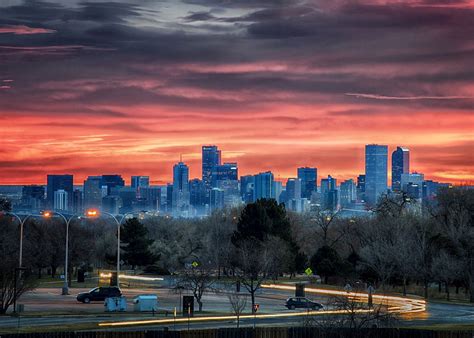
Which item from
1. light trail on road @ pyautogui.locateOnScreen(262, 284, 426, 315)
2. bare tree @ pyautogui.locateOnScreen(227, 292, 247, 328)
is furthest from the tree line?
bare tree @ pyautogui.locateOnScreen(227, 292, 247, 328)

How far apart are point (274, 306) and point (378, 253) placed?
2616 centimetres

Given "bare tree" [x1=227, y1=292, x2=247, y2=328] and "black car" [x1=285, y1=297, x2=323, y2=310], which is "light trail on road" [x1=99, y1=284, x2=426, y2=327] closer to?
"bare tree" [x1=227, y1=292, x2=247, y2=328]

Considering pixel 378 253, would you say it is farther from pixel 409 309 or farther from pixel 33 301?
pixel 33 301

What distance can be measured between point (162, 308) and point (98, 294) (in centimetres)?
827

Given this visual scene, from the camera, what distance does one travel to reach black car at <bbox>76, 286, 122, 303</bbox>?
8988cm

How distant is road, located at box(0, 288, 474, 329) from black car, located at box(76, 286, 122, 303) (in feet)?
2.61

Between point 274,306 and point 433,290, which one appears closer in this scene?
point 274,306

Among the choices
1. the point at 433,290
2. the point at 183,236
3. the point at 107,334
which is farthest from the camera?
the point at 183,236

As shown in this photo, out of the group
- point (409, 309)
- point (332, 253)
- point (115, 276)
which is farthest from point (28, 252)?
point (409, 309)

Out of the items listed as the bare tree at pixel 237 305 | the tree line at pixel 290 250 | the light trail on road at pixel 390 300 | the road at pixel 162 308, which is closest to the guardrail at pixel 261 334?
the bare tree at pixel 237 305

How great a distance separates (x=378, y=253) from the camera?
11162 cm

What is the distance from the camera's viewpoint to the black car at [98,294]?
89.9 meters

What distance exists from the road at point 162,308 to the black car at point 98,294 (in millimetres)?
796

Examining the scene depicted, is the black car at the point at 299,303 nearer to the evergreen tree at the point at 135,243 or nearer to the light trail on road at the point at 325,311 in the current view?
the light trail on road at the point at 325,311
